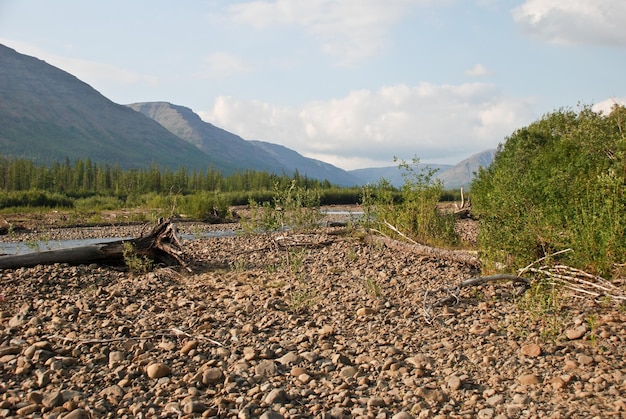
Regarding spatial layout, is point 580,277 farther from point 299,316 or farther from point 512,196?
point 299,316

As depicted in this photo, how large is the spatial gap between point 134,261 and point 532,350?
976 centimetres

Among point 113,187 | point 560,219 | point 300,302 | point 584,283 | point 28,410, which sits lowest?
point 28,410

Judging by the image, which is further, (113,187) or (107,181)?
(107,181)

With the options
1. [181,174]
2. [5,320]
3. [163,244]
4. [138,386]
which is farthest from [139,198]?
[138,386]

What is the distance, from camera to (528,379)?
5441mm

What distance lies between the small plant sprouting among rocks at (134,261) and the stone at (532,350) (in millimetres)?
9430

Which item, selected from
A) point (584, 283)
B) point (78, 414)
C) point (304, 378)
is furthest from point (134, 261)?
point (584, 283)

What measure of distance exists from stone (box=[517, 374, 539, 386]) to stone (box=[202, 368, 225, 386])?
11.1 ft

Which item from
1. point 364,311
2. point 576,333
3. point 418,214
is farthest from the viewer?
point 418,214

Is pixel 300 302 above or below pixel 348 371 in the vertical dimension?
above

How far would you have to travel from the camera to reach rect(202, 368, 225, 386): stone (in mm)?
5883

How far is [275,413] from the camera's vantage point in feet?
16.5

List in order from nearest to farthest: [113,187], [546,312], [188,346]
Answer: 1. [188,346]
2. [546,312]
3. [113,187]

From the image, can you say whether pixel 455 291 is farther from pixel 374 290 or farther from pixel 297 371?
pixel 297 371
